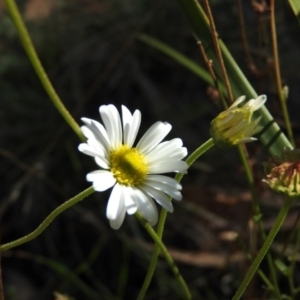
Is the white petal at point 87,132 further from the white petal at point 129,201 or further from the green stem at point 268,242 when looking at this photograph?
the green stem at point 268,242

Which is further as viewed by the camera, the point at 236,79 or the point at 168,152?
the point at 236,79

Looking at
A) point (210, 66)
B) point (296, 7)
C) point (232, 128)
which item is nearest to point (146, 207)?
point (232, 128)

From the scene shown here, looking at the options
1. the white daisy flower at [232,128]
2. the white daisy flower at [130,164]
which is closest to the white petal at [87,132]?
the white daisy flower at [130,164]

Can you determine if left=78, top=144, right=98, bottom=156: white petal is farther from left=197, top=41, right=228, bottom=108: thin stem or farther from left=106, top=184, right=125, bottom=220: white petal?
left=197, top=41, right=228, bottom=108: thin stem

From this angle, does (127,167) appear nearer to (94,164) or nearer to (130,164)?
(130,164)

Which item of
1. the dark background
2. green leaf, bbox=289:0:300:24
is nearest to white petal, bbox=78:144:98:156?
green leaf, bbox=289:0:300:24

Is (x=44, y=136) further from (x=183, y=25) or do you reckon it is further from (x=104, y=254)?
(x=183, y=25)

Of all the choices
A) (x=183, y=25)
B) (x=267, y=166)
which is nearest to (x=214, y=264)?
(x=183, y=25)
